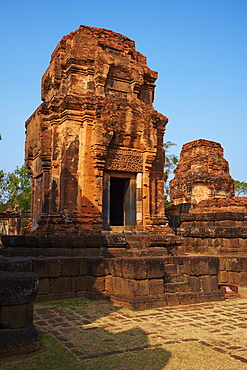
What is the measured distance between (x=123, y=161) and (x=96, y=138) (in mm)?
1344

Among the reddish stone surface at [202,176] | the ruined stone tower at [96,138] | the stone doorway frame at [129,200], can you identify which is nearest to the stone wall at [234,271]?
the ruined stone tower at [96,138]

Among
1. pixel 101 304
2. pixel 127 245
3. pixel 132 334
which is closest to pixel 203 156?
pixel 127 245

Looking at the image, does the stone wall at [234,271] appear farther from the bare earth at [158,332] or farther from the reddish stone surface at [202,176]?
the reddish stone surface at [202,176]

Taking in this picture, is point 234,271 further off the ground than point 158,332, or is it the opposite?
point 234,271

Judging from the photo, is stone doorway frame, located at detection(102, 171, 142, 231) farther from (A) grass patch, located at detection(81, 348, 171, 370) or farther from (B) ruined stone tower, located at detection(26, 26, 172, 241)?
(A) grass patch, located at detection(81, 348, 171, 370)

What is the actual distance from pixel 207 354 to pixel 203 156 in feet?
69.9

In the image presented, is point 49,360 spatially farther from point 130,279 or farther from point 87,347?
point 130,279

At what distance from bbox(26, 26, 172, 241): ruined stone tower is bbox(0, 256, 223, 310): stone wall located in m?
2.42

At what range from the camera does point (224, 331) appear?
564cm

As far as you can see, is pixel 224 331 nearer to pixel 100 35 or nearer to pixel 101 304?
pixel 101 304

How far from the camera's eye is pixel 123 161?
12.0m

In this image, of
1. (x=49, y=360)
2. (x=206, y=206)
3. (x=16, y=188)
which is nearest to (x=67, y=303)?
(x=49, y=360)

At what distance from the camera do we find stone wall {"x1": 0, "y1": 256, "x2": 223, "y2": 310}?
287 inches

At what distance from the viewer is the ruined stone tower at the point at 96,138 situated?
36.9 ft
